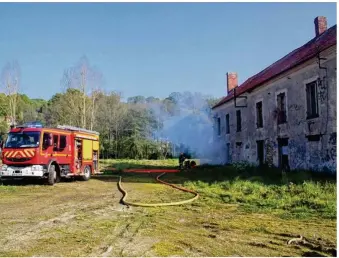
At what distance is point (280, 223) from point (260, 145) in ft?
51.9

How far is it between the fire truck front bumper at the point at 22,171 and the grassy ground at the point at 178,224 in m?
2.94

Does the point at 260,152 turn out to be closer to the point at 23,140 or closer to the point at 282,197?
the point at 282,197

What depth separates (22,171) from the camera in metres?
14.9

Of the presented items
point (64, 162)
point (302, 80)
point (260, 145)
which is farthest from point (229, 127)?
point (64, 162)

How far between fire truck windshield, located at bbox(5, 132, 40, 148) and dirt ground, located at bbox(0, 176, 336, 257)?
17.8 ft

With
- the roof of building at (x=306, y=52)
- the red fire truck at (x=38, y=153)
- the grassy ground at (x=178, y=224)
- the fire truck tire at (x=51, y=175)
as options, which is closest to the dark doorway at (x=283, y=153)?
the roof of building at (x=306, y=52)

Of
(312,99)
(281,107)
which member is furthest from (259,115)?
(312,99)

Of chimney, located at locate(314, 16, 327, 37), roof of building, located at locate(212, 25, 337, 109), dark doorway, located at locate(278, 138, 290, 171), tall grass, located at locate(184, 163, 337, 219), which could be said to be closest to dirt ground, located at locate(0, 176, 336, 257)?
tall grass, located at locate(184, 163, 337, 219)

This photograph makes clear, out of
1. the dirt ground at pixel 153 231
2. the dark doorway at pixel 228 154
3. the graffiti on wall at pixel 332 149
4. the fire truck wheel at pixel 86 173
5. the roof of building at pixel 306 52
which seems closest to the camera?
the dirt ground at pixel 153 231

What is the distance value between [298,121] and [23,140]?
13.0m

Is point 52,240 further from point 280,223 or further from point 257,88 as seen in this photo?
point 257,88

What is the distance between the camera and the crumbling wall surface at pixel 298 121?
15.0 m

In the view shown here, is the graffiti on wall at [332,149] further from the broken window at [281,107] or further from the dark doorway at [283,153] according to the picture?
the broken window at [281,107]

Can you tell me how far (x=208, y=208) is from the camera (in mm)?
9094
